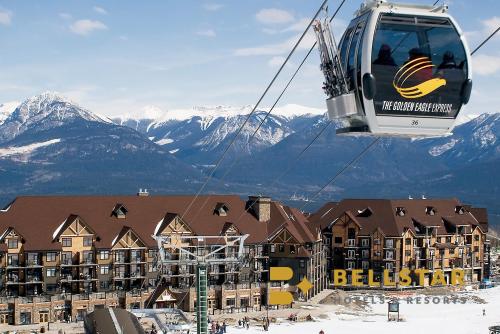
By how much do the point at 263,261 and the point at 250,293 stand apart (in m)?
6.03

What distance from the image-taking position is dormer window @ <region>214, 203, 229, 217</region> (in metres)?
111

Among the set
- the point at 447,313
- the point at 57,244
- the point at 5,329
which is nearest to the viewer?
the point at 5,329

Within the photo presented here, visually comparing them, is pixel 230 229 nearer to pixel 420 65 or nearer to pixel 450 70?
pixel 450 70

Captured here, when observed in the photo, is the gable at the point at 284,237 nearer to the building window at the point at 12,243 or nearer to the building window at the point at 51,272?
the building window at the point at 51,272

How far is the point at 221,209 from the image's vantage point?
11125 cm

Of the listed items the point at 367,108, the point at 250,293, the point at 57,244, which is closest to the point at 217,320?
the point at 250,293

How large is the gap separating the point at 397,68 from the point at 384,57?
656mm

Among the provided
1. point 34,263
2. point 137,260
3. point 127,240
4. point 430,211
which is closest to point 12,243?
point 34,263

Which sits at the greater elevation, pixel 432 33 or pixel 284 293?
pixel 432 33

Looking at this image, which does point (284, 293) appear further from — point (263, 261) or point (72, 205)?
point (72, 205)

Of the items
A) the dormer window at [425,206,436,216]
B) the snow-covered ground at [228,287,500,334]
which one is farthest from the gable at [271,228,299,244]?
the dormer window at [425,206,436,216]

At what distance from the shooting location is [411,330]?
3757 inches

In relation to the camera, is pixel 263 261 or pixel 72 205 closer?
pixel 72 205

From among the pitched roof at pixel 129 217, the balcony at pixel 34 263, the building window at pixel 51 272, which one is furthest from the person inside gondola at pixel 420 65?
the building window at pixel 51 272
